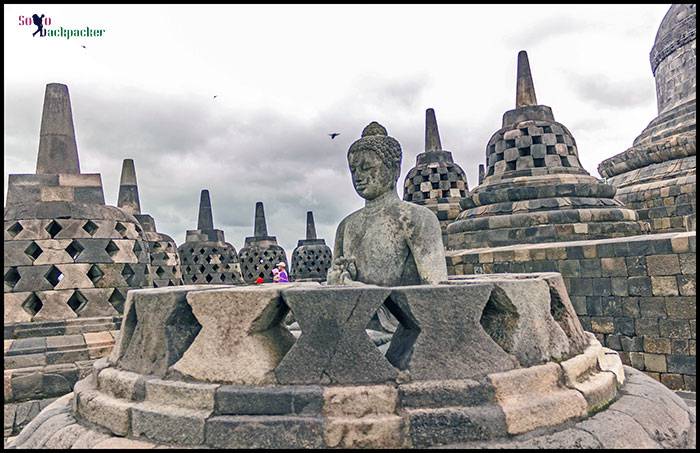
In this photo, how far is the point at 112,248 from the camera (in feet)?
20.5

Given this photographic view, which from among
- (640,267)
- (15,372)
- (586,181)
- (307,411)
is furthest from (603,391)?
(586,181)

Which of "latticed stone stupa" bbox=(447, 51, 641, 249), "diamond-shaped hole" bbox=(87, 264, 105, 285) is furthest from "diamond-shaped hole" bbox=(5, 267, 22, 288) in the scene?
"latticed stone stupa" bbox=(447, 51, 641, 249)

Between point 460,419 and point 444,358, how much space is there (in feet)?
0.96

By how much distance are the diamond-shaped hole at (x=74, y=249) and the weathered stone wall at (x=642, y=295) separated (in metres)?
6.75

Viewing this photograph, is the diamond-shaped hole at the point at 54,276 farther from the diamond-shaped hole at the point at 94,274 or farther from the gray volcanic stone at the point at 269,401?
the gray volcanic stone at the point at 269,401

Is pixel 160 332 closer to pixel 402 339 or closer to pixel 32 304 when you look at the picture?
pixel 402 339

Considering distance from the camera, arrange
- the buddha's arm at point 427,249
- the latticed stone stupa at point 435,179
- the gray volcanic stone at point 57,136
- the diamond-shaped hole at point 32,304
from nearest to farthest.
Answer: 1. the buddha's arm at point 427,249
2. the diamond-shaped hole at point 32,304
3. the gray volcanic stone at point 57,136
4. the latticed stone stupa at point 435,179

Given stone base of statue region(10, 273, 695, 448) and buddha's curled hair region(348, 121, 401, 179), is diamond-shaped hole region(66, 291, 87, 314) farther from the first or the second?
buddha's curled hair region(348, 121, 401, 179)

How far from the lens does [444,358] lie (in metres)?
2.35

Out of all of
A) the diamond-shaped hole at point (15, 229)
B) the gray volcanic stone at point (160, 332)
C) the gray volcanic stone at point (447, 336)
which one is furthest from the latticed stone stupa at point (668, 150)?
the diamond-shaped hole at point (15, 229)

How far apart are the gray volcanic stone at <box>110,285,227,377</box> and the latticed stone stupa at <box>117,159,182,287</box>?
25.8 feet

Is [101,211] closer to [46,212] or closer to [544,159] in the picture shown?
[46,212]

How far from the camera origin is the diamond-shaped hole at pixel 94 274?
602cm

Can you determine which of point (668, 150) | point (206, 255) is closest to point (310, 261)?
point (206, 255)
